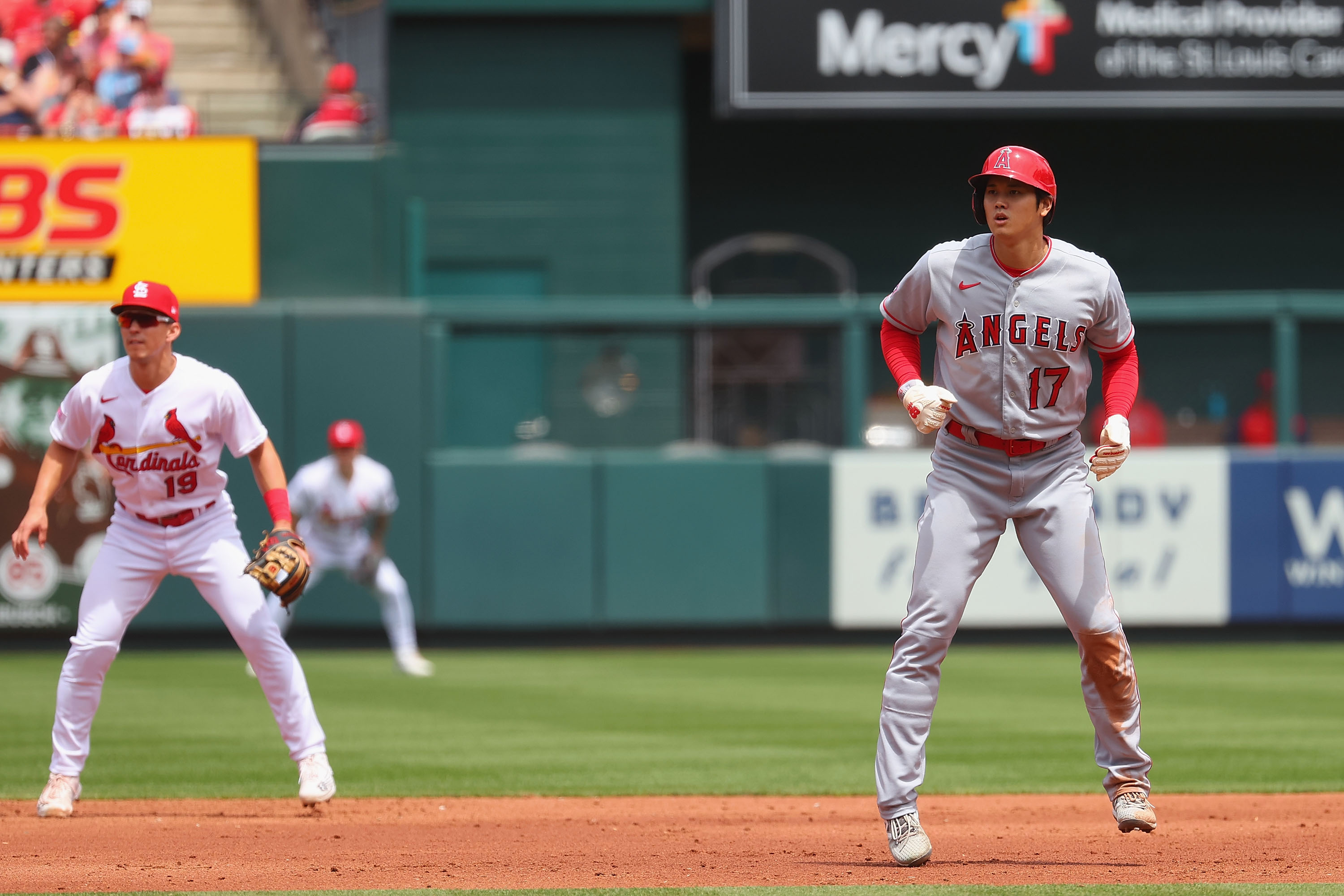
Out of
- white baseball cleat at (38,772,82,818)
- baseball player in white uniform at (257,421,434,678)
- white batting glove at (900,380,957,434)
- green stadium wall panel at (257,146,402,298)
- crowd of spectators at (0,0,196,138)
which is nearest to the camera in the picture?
white batting glove at (900,380,957,434)

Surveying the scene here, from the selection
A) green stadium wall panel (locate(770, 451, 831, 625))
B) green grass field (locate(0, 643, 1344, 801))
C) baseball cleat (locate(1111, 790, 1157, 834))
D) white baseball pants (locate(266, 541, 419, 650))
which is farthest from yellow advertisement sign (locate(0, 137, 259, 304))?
baseball cleat (locate(1111, 790, 1157, 834))

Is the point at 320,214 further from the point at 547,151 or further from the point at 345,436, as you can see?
the point at 547,151

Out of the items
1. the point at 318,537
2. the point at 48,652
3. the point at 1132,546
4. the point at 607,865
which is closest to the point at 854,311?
the point at 1132,546

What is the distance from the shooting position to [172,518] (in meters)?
6.03

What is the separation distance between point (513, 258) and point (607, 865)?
13297mm

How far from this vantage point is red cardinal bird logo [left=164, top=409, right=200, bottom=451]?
5.91m

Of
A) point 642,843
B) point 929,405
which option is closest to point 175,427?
point 642,843

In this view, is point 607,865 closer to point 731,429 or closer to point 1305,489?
point 731,429

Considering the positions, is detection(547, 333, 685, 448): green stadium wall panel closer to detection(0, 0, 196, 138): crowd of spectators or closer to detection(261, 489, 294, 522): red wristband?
detection(0, 0, 196, 138): crowd of spectators

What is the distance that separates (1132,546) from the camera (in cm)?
1363

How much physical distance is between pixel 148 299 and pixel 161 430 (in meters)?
0.47

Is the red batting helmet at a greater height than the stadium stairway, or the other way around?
the stadium stairway

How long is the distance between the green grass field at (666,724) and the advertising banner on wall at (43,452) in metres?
0.53

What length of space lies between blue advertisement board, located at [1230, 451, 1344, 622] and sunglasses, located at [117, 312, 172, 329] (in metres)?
10.1
